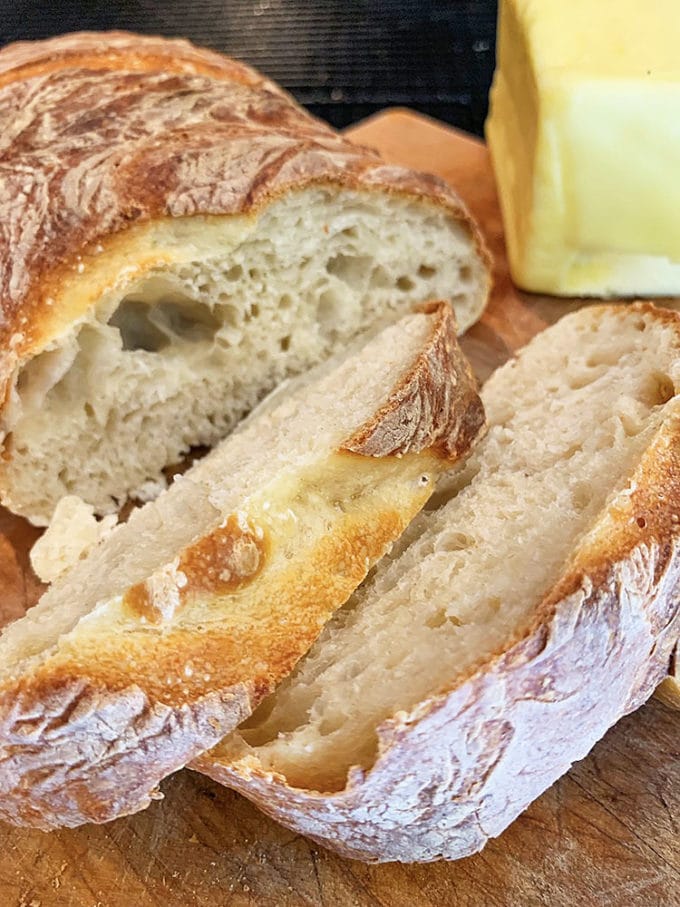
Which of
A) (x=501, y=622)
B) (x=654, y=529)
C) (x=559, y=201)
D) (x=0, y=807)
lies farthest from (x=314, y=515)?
(x=559, y=201)

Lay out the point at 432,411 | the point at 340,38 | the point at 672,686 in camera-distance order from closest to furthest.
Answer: the point at 672,686, the point at 432,411, the point at 340,38

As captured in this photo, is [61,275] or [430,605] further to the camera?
[61,275]

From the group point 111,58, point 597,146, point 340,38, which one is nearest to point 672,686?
point 597,146

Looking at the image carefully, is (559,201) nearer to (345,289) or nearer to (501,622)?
(345,289)

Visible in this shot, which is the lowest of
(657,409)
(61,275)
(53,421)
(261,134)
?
(53,421)

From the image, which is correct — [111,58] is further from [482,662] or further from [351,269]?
[482,662]

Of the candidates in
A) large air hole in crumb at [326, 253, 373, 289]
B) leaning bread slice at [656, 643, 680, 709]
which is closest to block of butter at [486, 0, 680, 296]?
large air hole in crumb at [326, 253, 373, 289]
